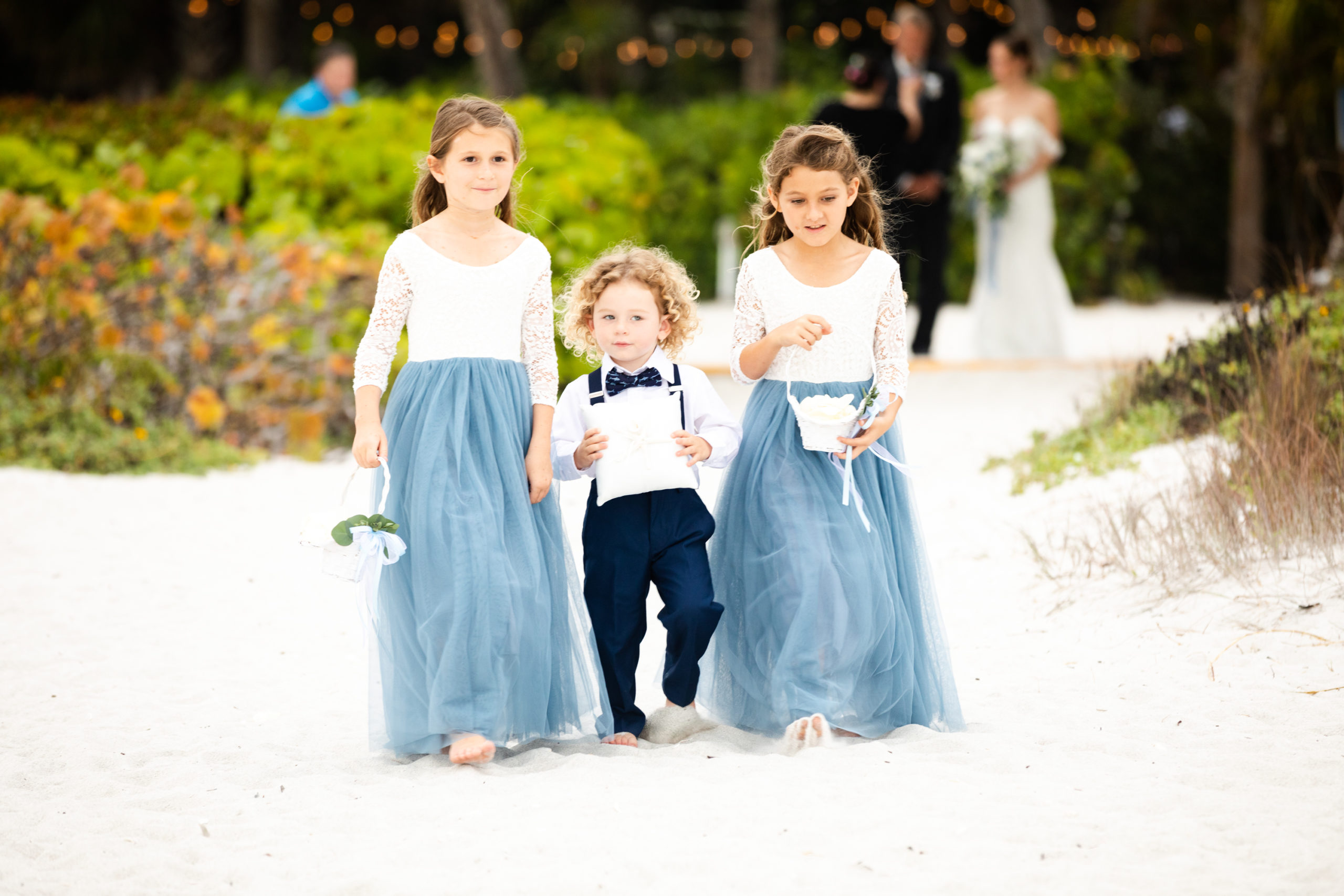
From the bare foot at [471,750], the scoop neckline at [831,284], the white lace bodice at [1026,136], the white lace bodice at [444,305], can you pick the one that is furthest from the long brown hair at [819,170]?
the white lace bodice at [1026,136]

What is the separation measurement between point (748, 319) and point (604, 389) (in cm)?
40

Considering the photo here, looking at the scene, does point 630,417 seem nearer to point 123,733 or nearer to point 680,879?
point 680,879

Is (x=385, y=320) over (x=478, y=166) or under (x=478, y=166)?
under

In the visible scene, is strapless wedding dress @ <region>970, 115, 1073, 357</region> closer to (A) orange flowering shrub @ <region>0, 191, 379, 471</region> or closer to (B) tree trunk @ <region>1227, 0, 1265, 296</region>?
(B) tree trunk @ <region>1227, 0, 1265, 296</region>

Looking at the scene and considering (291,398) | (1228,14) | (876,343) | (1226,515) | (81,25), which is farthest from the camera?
(81,25)

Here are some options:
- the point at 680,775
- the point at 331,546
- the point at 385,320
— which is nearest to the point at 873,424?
the point at 680,775

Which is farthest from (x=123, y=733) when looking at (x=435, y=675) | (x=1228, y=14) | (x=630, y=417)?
(x=1228, y=14)

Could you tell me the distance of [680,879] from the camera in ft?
8.36

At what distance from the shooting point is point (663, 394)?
3301 mm

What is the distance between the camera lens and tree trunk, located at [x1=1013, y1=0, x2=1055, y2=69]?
15.8 m

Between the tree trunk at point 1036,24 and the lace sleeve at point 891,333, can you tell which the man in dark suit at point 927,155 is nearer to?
the lace sleeve at point 891,333

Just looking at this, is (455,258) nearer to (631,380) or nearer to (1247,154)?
(631,380)

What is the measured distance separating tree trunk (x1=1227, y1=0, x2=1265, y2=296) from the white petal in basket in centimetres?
1049

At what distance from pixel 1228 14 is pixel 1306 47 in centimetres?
207
